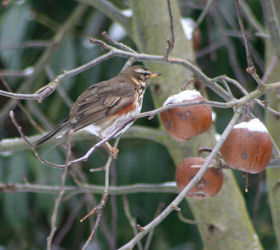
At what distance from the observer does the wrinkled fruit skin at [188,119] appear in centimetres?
205

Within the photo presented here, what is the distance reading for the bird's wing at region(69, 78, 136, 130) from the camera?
9.23 feet

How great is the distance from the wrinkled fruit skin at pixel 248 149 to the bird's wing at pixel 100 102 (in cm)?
107

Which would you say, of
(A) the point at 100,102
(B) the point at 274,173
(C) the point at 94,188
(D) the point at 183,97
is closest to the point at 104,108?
(A) the point at 100,102

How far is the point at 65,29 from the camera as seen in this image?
12.2ft

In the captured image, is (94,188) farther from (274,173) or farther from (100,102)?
(274,173)

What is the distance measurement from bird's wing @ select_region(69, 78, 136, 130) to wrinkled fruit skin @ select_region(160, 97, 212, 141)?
0.81 m

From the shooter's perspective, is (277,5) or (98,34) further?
(98,34)

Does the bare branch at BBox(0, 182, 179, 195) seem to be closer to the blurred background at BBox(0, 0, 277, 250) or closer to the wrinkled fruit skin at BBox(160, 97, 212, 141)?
the blurred background at BBox(0, 0, 277, 250)

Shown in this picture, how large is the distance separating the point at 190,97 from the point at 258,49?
8.70 ft

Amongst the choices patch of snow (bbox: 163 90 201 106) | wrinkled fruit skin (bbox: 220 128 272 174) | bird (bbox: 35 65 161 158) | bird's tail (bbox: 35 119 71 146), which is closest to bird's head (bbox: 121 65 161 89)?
bird (bbox: 35 65 161 158)

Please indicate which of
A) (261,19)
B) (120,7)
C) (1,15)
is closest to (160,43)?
(120,7)

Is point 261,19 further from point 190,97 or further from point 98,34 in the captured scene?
point 190,97

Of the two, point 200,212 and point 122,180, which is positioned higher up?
point 200,212

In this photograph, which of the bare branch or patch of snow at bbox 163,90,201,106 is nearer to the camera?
patch of snow at bbox 163,90,201,106
